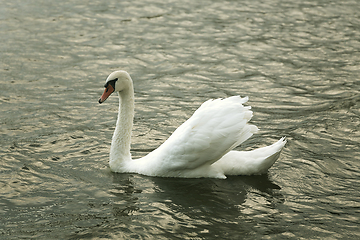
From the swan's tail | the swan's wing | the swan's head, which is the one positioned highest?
the swan's head

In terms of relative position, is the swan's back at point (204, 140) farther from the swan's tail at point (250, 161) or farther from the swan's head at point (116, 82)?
the swan's head at point (116, 82)

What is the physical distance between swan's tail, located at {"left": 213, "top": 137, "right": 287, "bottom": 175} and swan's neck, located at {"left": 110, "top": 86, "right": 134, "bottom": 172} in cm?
148

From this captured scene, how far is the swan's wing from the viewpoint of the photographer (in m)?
7.06

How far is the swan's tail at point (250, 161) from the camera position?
7.26 meters

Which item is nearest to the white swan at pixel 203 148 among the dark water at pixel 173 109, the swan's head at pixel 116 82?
the swan's head at pixel 116 82

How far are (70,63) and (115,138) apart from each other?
5521mm

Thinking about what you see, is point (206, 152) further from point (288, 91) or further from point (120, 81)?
point (288, 91)

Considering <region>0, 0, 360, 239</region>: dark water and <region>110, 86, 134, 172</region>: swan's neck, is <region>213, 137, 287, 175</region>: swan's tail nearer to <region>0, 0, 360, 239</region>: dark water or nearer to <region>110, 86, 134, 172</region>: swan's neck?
<region>0, 0, 360, 239</region>: dark water

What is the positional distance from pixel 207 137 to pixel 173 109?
3.28 m

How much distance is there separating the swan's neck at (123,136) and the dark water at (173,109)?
25 cm

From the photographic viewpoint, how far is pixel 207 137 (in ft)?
23.1

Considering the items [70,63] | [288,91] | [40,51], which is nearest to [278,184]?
[288,91]

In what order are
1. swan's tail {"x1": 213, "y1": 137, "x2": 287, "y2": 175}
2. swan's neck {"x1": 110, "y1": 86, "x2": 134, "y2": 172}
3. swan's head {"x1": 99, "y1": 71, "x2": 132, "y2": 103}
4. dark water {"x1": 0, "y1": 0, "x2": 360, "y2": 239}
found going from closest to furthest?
dark water {"x1": 0, "y1": 0, "x2": 360, "y2": 239}, swan's tail {"x1": 213, "y1": 137, "x2": 287, "y2": 175}, swan's head {"x1": 99, "y1": 71, "x2": 132, "y2": 103}, swan's neck {"x1": 110, "y1": 86, "x2": 134, "y2": 172}

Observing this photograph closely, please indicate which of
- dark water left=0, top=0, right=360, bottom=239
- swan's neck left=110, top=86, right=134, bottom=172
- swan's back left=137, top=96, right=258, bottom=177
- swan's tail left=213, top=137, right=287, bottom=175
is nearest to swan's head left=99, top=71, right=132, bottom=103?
swan's neck left=110, top=86, right=134, bottom=172
